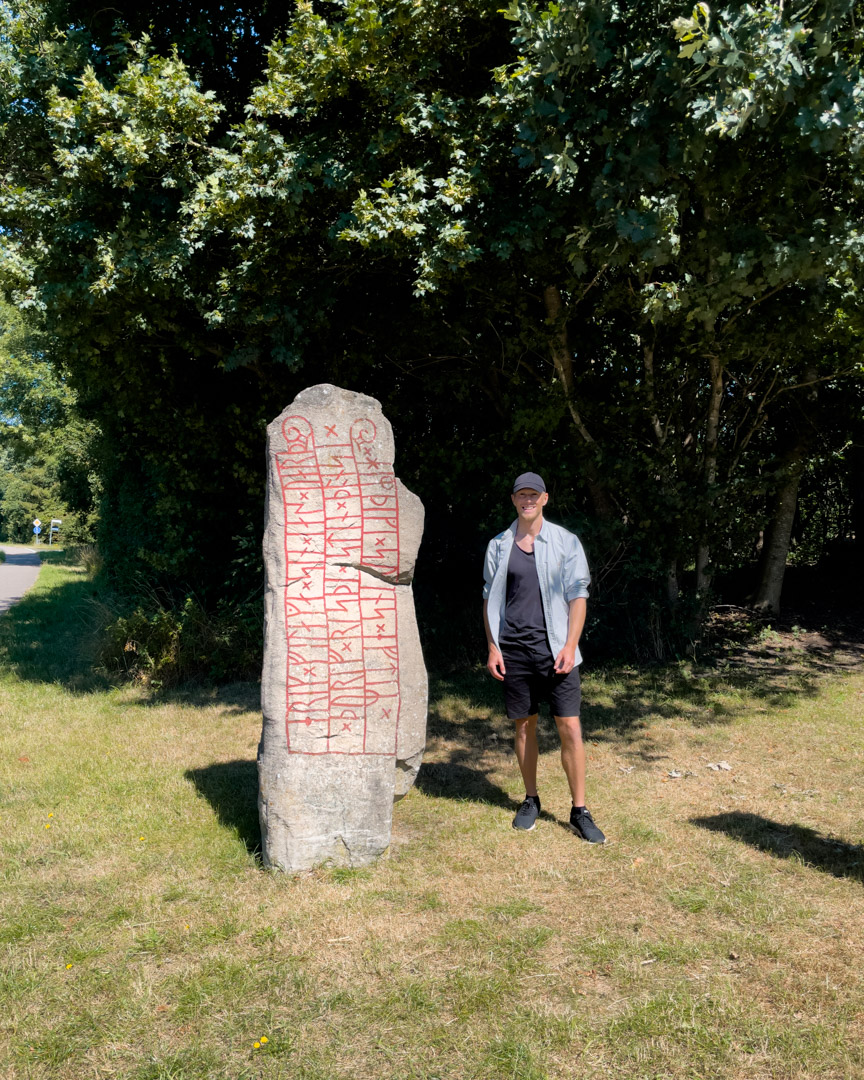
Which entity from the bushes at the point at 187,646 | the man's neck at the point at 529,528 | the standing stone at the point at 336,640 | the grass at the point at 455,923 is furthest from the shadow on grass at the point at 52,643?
Answer: the man's neck at the point at 529,528

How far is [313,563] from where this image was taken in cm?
482

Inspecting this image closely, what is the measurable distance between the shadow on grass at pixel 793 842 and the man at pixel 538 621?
0.81 metres

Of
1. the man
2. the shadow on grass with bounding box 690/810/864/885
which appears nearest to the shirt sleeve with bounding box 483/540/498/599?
the man

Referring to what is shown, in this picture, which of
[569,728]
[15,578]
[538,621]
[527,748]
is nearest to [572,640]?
[538,621]

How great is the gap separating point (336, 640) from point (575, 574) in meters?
1.43

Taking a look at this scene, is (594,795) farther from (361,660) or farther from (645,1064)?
(645,1064)

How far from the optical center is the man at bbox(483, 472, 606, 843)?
4.88 meters

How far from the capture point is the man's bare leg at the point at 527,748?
5094 millimetres

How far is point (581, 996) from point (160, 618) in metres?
7.14

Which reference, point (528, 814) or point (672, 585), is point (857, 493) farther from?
point (528, 814)

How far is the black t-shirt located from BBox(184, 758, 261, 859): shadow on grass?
74.7 inches

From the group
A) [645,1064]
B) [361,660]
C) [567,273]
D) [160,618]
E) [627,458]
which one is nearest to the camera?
[645,1064]

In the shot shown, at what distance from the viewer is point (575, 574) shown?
4.89 meters

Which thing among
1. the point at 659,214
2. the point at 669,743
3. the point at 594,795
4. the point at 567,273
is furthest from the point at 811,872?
the point at 567,273
